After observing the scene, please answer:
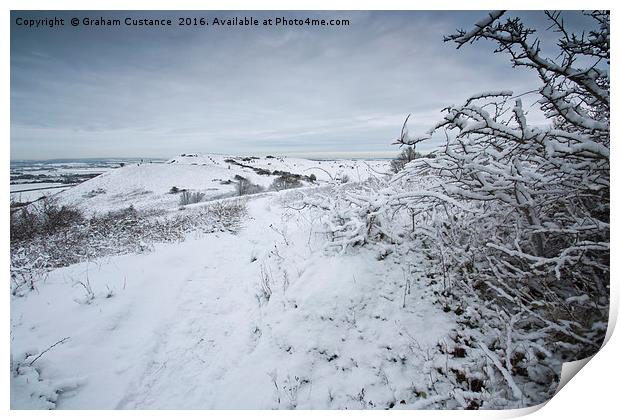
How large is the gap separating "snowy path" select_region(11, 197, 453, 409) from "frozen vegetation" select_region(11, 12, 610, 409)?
0.04 ft

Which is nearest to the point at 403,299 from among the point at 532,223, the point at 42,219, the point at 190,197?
the point at 532,223

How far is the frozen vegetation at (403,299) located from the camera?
85.4 inches

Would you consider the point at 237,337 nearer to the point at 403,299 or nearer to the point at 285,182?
the point at 403,299

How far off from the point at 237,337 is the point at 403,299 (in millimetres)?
1710

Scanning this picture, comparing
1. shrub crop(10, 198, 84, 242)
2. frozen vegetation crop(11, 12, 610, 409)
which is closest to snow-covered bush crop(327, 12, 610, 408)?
frozen vegetation crop(11, 12, 610, 409)

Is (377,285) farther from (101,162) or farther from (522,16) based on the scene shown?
(101,162)

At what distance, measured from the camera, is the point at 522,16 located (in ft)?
8.32

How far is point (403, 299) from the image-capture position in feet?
9.27

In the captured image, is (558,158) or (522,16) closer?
(558,158)

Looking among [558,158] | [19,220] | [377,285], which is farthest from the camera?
[19,220]

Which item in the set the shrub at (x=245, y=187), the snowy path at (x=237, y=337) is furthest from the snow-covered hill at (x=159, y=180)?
the shrub at (x=245, y=187)

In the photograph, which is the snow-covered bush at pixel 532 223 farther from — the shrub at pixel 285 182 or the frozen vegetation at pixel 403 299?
the shrub at pixel 285 182
